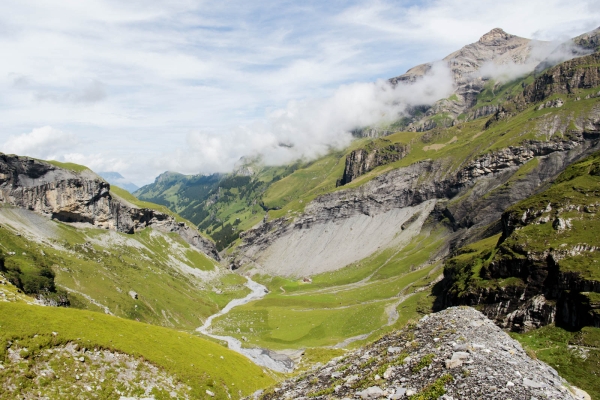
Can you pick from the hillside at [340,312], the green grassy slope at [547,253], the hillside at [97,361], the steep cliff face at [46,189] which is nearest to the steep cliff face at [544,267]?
the green grassy slope at [547,253]

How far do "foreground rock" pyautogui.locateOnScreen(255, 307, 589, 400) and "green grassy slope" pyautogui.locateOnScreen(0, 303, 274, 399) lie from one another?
15291 mm

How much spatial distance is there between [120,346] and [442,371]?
30.1 meters

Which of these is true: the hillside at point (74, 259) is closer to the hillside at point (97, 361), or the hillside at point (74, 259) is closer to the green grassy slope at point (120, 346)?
the green grassy slope at point (120, 346)

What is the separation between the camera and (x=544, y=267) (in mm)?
88562

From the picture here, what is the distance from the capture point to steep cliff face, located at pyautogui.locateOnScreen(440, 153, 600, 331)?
2948 inches

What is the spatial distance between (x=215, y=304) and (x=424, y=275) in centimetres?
9692

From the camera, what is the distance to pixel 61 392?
27.6m

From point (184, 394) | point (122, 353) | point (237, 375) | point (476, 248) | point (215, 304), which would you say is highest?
point (122, 353)

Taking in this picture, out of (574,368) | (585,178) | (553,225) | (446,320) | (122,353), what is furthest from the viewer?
(585,178)

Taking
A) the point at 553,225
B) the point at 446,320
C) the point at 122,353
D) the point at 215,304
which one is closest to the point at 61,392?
the point at 122,353

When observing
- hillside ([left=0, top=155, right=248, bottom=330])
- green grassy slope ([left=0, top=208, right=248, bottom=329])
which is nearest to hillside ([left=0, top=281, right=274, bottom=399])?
hillside ([left=0, top=155, right=248, bottom=330])

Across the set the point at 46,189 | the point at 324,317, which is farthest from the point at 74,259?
the point at 324,317

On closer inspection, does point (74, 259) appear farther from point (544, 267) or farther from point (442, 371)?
point (442, 371)

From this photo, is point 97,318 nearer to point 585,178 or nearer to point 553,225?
point 553,225
